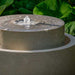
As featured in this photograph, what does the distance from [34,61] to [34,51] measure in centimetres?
11

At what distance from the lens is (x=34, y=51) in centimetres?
309

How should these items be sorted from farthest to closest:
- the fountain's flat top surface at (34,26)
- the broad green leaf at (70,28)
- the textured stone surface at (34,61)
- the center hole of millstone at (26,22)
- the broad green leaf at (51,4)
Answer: the broad green leaf at (51,4) < the broad green leaf at (70,28) < the center hole of millstone at (26,22) < the fountain's flat top surface at (34,26) < the textured stone surface at (34,61)

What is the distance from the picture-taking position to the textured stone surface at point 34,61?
121 inches

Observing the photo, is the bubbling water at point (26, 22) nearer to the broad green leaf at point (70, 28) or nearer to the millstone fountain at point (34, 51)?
the millstone fountain at point (34, 51)

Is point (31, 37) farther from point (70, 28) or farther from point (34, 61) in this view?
point (70, 28)

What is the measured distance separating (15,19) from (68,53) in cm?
84

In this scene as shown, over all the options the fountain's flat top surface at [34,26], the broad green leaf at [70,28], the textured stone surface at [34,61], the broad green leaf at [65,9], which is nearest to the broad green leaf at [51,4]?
the broad green leaf at [65,9]

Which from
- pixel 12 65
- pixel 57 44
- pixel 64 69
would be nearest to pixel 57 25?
pixel 57 44

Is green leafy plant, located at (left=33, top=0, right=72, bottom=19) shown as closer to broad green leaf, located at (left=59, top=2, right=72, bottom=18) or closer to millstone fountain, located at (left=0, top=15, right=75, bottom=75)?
broad green leaf, located at (left=59, top=2, right=72, bottom=18)

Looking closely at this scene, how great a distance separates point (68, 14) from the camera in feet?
16.4

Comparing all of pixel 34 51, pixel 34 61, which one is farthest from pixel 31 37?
pixel 34 61

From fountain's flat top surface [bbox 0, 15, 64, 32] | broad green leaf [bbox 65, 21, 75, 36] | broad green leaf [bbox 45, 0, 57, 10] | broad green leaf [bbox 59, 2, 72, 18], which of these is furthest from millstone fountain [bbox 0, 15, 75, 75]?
broad green leaf [bbox 45, 0, 57, 10]

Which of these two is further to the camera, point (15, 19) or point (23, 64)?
point (15, 19)

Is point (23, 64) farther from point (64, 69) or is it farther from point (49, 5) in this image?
point (49, 5)
